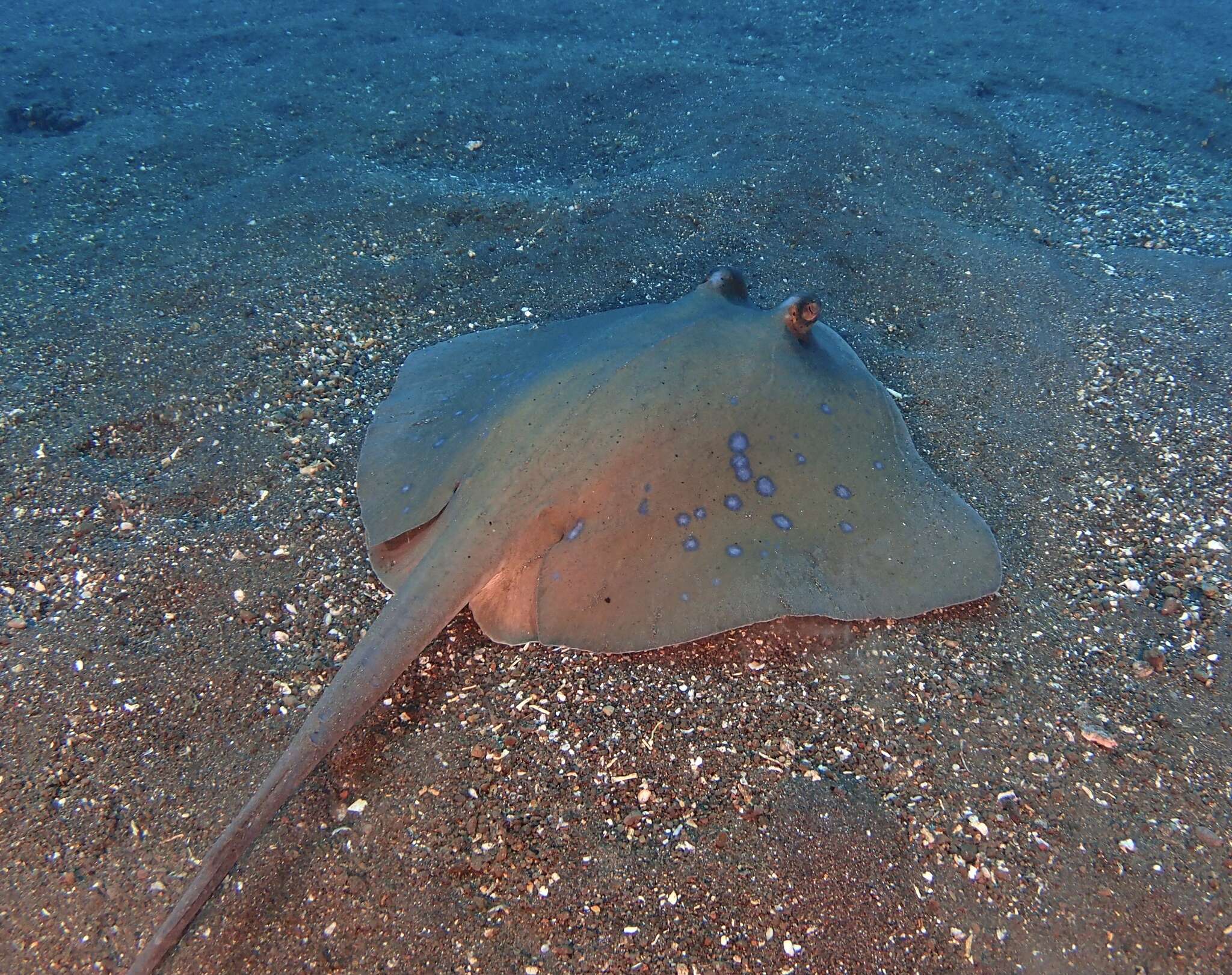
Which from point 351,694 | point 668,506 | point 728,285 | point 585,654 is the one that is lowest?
point 585,654

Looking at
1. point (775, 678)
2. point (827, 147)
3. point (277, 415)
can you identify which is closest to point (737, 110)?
point (827, 147)

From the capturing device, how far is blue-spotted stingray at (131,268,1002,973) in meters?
2.99

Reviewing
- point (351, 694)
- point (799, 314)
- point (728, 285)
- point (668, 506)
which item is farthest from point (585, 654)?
point (728, 285)

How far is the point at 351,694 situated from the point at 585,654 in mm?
1099

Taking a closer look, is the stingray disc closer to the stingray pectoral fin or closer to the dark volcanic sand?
the stingray pectoral fin

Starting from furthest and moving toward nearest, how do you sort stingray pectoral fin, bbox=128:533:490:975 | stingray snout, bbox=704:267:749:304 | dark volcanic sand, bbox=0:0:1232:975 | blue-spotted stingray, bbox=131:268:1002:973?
stingray snout, bbox=704:267:749:304 < blue-spotted stingray, bbox=131:268:1002:973 < dark volcanic sand, bbox=0:0:1232:975 < stingray pectoral fin, bbox=128:533:490:975

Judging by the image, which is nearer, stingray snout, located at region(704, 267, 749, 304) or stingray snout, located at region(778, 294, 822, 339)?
stingray snout, located at region(778, 294, 822, 339)

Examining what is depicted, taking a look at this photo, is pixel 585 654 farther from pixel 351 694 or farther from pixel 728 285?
pixel 728 285

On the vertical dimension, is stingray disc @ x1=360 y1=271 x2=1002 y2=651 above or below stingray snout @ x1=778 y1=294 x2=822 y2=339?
below

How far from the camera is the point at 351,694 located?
2609 mm

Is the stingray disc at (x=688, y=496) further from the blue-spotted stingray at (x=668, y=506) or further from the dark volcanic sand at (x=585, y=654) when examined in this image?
the dark volcanic sand at (x=585, y=654)

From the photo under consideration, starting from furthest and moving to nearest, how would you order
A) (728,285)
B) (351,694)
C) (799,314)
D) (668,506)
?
1. (728,285)
2. (799,314)
3. (668,506)
4. (351,694)

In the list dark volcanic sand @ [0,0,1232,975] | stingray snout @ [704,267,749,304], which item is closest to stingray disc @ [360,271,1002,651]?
stingray snout @ [704,267,749,304]

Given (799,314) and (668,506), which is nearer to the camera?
(668,506)
